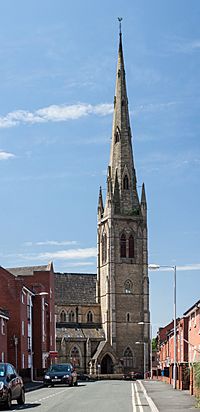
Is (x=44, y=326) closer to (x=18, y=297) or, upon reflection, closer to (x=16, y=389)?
(x=18, y=297)

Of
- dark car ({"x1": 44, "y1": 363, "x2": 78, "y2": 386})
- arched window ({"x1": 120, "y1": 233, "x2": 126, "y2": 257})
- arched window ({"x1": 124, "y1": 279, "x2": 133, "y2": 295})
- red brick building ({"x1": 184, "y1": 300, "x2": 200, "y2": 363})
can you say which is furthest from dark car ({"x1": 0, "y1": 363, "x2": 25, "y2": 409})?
arched window ({"x1": 120, "y1": 233, "x2": 126, "y2": 257})

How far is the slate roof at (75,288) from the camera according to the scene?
124 metres

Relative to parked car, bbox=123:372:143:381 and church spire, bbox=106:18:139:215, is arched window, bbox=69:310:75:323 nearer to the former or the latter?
parked car, bbox=123:372:143:381

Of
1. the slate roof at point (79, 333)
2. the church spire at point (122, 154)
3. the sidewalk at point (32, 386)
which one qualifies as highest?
the church spire at point (122, 154)

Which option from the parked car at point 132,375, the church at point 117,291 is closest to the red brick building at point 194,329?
the parked car at point 132,375

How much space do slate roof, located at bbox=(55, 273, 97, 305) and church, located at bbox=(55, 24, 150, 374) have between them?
158 mm

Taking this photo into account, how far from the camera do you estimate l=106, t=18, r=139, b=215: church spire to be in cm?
11988

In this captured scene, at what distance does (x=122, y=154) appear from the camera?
12044 centimetres

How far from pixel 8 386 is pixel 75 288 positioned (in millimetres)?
102540

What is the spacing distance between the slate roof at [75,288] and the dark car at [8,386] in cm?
9697

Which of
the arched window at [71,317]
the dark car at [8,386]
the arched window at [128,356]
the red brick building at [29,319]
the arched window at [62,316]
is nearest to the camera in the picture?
the dark car at [8,386]

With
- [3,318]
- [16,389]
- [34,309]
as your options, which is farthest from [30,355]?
[16,389]

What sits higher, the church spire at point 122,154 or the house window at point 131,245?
the church spire at point 122,154

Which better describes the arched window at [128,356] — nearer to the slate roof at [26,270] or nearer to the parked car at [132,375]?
the parked car at [132,375]
